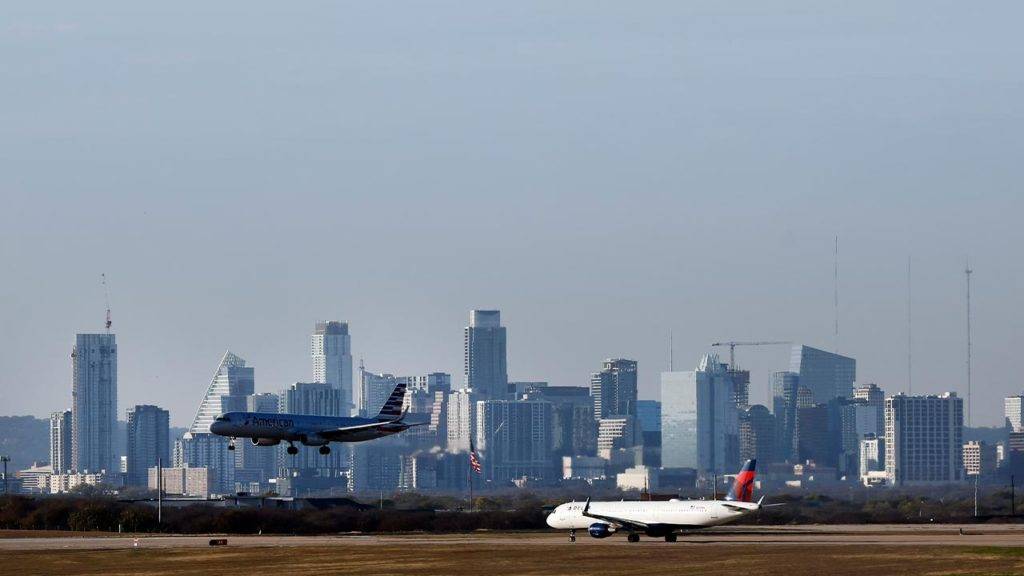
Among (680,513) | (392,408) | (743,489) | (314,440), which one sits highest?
(392,408)

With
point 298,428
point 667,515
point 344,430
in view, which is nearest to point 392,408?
point 344,430

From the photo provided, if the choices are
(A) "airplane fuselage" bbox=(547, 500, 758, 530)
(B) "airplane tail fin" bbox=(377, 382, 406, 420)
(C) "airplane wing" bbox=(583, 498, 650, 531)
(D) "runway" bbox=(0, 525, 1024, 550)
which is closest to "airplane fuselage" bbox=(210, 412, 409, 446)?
(B) "airplane tail fin" bbox=(377, 382, 406, 420)

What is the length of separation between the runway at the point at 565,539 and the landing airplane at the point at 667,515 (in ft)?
2.93

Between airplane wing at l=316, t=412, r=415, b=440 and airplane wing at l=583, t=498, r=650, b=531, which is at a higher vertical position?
airplane wing at l=316, t=412, r=415, b=440

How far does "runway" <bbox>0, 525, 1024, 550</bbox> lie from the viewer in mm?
135750

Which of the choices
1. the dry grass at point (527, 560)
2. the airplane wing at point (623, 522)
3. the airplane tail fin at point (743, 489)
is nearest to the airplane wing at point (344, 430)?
the airplane wing at point (623, 522)

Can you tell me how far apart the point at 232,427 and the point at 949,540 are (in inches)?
2591

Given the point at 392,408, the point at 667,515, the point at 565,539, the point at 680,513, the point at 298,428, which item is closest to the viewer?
the point at 680,513

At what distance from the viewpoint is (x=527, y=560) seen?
379ft

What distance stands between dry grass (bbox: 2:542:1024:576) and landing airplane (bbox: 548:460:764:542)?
932cm

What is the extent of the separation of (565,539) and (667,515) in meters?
8.60

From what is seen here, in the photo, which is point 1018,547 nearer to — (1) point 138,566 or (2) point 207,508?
(1) point 138,566

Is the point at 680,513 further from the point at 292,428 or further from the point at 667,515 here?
the point at 292,428

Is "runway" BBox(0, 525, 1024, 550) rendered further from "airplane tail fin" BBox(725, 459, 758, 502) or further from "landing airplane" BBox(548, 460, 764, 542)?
"airplane tail fin" BBox(725, 459, 758, 502)
